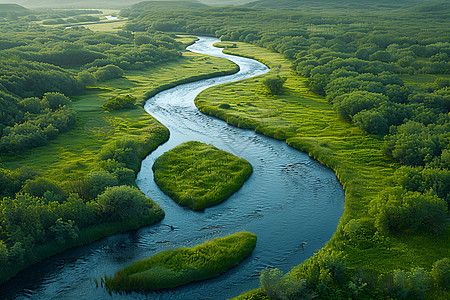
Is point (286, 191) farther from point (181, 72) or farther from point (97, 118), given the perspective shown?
point (181, 72)

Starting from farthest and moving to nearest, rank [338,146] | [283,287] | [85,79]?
[85,79], [338,146], [283,287]

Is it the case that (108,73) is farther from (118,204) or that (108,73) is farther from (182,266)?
(182,266)

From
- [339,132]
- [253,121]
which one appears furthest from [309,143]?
[253,121]

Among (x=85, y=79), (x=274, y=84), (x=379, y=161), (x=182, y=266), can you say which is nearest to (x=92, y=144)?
(x=182, y=266)

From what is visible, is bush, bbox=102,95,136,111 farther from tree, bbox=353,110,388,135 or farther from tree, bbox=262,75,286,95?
tree, bbox=353,110,388,135

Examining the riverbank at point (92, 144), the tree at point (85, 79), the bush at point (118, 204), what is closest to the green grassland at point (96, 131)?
the riverbank at point (92, 144)

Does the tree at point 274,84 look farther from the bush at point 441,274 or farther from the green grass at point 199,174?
the bush at point 441,274
